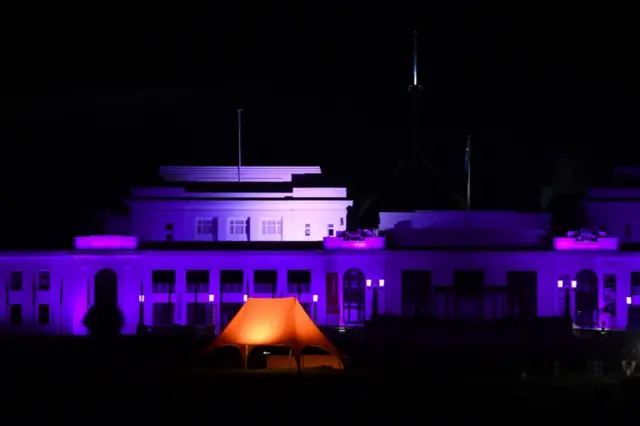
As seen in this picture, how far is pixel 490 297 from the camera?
78.3m

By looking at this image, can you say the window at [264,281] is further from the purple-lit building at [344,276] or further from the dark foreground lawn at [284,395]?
the dark foreground lawn at [284,395]

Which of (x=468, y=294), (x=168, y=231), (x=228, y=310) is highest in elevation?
(x=168, y=231)

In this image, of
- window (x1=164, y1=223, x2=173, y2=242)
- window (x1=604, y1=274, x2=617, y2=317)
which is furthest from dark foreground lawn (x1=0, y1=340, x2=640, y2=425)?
window (x1=164, y1=223, x2=173, y2=242)

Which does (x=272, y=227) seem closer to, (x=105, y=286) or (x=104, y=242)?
(x=104, y=242)

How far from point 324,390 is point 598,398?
944 cm

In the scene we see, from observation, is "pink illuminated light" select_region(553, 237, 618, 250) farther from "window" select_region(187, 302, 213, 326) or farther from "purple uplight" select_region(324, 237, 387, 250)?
"window" select_region(187, 302, 213, 326)

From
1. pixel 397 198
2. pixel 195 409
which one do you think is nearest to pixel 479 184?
pixel 397 198

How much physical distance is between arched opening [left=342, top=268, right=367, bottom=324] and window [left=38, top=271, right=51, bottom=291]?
1770 centimetres

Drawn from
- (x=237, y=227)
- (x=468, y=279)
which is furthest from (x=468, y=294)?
(x=237, y=227)

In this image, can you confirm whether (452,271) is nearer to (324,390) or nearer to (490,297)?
(490,297)

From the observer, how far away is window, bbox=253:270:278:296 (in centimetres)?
8175

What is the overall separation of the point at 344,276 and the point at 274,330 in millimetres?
25709

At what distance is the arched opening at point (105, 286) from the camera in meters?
81.4

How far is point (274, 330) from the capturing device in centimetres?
5584
